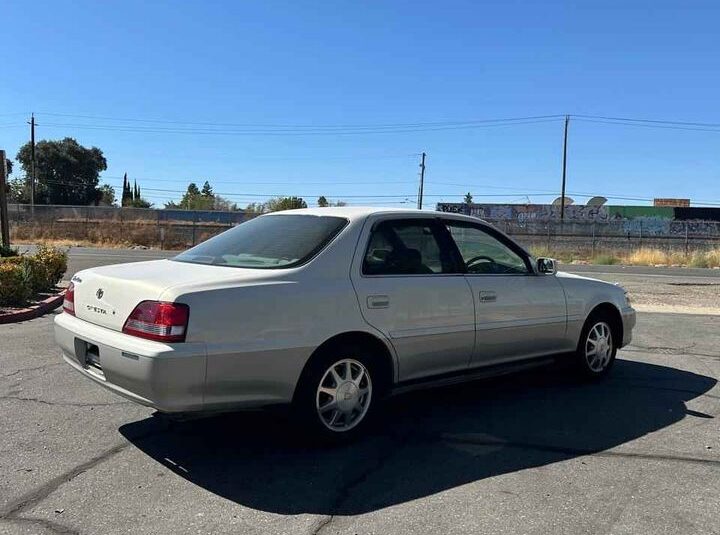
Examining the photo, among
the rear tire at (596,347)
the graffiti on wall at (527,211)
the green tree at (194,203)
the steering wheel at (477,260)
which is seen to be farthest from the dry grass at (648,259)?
the green tree at (194,203)

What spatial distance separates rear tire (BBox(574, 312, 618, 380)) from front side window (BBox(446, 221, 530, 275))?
40.7 inches

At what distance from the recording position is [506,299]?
541cm

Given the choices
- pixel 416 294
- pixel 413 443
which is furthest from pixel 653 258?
pixel 413 443

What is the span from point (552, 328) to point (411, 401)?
4.69 ft

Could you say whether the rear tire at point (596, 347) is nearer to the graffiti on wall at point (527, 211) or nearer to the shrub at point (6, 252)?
the shrub at point (6, 252)

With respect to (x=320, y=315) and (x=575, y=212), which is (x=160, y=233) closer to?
(x=320, y=315)

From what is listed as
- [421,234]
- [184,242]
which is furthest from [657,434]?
[184,242]

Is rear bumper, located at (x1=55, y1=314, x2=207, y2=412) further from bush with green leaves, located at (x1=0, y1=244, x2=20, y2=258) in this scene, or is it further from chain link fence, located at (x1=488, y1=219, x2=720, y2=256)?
chain link fence, located at (x1=488, y1=219, x2=720, y2=256)

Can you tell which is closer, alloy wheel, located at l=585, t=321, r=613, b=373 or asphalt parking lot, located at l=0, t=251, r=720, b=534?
asphalt parking lot, located at l=0, t=251, r=720, b=534

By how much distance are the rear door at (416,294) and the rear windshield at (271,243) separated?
32 centimetres

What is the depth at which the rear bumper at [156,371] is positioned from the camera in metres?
3.68

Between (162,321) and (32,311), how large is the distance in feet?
22.5

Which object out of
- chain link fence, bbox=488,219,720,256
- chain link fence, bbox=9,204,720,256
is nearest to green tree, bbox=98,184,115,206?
chain link fence, bbox=9,204,720,256

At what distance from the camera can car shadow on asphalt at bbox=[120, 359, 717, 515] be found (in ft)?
12.5
